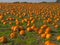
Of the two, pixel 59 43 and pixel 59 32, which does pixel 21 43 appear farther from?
pixel 59 32

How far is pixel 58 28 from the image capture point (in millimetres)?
8977

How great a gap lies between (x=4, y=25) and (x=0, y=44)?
144 inches

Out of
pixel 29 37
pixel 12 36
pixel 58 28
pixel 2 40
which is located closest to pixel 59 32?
pixel 58 28

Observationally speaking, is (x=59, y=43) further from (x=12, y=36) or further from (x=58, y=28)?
(x=58, y=28)

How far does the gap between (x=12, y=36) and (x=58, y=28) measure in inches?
100

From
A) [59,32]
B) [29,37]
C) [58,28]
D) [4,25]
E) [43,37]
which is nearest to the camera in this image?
[43,37]

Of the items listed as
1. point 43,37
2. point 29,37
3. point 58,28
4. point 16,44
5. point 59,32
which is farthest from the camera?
point 58,28

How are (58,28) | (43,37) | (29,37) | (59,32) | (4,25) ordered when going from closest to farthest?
(43,37), (29,37), (59,32), (58,28), (4,25)

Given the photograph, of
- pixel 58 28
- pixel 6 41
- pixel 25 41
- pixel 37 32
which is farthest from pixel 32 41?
pixel 58 28

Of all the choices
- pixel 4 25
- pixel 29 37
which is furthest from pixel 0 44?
pixel 4 25

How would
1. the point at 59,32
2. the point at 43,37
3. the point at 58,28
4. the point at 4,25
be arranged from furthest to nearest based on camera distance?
the point at 4,25 → the point at 58,28 → the point at 59,32 → the point at 43,37

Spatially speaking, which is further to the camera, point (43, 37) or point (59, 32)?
point (59, 32)

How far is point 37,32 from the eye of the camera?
7.75m

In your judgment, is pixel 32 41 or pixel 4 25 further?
pixel 4 25
